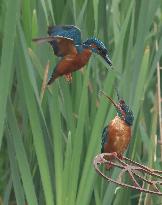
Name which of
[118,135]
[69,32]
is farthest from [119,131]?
[69,32]

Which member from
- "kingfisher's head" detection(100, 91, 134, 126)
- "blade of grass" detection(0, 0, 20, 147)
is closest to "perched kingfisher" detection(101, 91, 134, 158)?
"kingfisher's head" detection(100, 91, 134, 126)

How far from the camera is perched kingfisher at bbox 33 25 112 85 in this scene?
1.59 ft

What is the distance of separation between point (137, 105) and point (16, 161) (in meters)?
0.18

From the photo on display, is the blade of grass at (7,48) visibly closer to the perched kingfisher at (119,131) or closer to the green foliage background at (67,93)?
the green foliage background at (67,93)

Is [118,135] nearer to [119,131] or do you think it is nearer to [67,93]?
[119,131]

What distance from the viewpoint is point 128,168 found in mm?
424

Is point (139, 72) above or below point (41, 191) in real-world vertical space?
above

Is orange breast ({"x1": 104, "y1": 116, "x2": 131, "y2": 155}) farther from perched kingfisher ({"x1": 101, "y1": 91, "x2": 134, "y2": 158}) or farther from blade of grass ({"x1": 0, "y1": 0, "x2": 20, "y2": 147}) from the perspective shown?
blade of grass ({"x1": 0, "y1": 0, "x2": 20, "y2": 147})

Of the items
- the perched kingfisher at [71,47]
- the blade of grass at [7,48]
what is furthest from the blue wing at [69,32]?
the blade of grass at [7,48]

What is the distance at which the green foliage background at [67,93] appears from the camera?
0.62 metres

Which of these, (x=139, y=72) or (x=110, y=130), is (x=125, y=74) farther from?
(x=110, y=130)

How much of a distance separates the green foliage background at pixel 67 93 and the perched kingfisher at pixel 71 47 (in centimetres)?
9

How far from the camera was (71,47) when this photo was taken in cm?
50

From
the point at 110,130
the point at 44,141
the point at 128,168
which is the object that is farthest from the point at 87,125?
the point at 128,168
